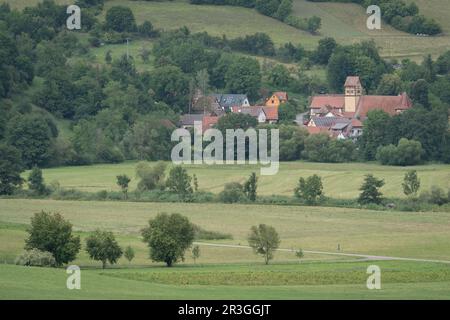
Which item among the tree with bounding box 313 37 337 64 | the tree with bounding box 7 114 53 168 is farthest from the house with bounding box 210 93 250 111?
the tree with bounding box 7 114 53 168

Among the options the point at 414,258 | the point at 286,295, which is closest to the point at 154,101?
the point at 414,258

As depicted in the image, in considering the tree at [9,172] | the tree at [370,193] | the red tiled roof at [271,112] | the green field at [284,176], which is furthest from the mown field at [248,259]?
the red tiled roof at [271,112]

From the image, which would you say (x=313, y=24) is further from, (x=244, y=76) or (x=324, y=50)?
(x=244, y=76)

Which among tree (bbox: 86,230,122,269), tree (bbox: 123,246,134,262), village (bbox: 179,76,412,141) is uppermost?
tree (bbox: 86,230,122,269)

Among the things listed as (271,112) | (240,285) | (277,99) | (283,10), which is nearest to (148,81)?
(277,99)

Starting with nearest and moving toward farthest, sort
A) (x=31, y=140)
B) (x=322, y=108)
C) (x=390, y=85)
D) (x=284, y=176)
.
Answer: (x=284, y=176)
(x=31, y=140)
(x=322, y=108)
(x=390, y=85)

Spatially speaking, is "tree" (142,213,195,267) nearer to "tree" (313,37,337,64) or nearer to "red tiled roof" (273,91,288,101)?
"red tiled roof" (273,91,288,101)
